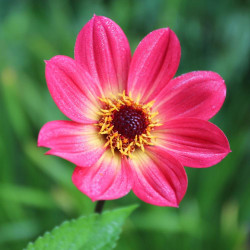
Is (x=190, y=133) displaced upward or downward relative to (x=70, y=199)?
upward

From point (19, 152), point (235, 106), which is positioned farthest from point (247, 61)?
point (19, 152)

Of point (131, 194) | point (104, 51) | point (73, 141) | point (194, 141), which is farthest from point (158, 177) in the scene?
point (131, 194)

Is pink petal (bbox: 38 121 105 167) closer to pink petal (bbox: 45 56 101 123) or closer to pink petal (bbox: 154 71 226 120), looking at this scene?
pink petal (bbox: 45 56 101 123)

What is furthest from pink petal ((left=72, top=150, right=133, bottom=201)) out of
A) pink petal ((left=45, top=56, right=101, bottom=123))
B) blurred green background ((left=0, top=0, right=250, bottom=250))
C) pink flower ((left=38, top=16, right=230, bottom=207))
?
blurred green background ((left=0, top=0, right=250, bottom=250))

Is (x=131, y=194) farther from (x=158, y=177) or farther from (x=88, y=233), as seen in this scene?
(x=88, y=233)

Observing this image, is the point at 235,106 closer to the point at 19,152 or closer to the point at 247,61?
the point at 247,61

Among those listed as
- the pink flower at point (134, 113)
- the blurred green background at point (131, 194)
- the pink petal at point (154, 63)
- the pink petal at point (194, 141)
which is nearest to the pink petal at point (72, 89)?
the pink flower at point (134, 113)

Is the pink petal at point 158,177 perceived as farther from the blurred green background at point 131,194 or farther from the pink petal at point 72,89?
the blurred green background at point 131,194
